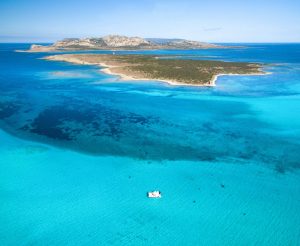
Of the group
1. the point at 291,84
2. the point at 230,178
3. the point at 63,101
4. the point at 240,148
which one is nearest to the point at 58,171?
the point at 230,178

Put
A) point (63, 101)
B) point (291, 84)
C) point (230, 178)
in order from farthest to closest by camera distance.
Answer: point (291, 84) < point (63, 101) < point (230, 178)

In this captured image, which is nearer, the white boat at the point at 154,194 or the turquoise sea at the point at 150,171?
the turquoise sea at the point at 150,171

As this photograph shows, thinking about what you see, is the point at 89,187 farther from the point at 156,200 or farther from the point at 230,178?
the point at 230,178

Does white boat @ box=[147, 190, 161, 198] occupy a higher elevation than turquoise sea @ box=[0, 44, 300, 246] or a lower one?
higher

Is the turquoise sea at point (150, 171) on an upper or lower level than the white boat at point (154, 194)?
lower

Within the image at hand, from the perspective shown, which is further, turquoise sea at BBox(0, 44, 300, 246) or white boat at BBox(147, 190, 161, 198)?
white boat at BBox(147, 190, 161, 198)

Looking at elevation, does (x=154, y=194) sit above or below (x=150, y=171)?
above

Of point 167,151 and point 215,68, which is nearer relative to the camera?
point 167,151

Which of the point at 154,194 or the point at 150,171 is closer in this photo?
the point at 154,194
